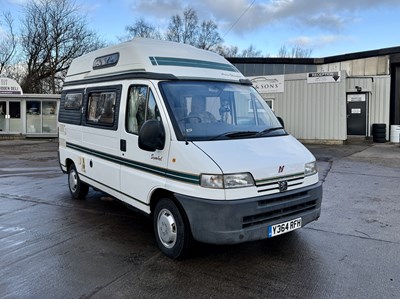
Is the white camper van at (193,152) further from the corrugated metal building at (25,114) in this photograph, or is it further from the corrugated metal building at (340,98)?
the corrugated metal building at (25,114)

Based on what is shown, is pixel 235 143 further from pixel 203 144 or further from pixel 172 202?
pixel 172 202

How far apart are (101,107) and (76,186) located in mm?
2046

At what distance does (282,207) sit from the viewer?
14.3ft

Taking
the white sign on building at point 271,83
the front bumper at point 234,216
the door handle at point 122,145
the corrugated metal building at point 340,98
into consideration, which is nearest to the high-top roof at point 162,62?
the door handle at point 122,145

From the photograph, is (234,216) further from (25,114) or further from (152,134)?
(25,114)

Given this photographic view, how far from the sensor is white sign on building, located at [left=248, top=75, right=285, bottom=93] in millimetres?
20500

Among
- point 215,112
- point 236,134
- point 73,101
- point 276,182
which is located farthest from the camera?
point 73,101

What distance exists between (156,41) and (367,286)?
4193 mm

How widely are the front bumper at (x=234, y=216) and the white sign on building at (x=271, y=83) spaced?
16876 millimetres

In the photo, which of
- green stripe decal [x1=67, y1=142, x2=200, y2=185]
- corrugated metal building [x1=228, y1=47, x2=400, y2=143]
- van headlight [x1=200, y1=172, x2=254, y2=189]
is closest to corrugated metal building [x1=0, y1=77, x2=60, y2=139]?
corrugated metal building [x1=228, y1=47, x2=400, y2=143]

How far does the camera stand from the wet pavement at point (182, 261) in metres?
3.83

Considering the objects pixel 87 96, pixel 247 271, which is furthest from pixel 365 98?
pixel 247 271

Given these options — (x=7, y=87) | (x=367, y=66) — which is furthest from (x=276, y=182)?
(x=7, y=87)

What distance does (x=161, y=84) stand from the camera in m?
4.86
